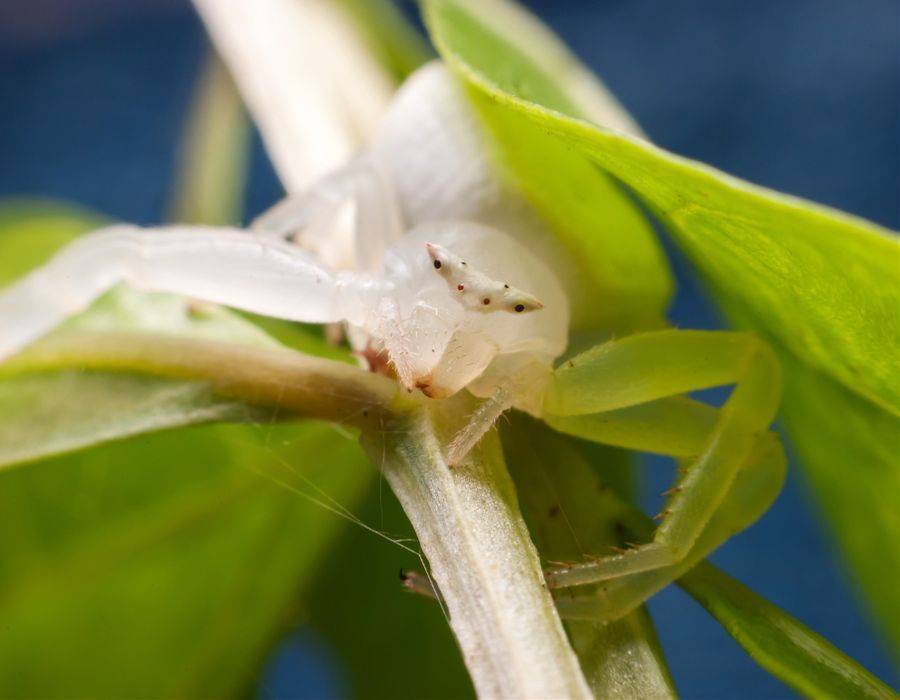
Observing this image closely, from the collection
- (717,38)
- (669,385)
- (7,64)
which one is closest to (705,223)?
(669,385)

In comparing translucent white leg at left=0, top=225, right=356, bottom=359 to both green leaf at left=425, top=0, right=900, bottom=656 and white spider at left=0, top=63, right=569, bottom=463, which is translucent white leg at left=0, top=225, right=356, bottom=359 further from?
green leaf at left=425, top=0, right=900, bottom=656

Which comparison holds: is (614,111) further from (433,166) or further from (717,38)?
(717,38)

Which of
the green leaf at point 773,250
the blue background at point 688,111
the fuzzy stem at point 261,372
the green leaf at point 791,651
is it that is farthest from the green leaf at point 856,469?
the blue background at point 688,111

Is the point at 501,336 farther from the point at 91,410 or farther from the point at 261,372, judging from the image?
the point at 91,410

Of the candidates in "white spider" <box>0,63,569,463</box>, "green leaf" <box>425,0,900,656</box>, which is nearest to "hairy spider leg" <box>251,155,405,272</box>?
"white spider" <box>0,63,569,463</box>

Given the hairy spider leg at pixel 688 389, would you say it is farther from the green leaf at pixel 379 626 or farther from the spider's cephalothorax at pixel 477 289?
the green leaf at pixel 379 626

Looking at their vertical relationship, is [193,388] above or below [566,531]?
above

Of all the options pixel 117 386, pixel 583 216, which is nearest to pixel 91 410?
pixel 117 386

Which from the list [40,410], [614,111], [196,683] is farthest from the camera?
[614,111]
